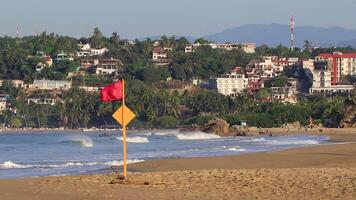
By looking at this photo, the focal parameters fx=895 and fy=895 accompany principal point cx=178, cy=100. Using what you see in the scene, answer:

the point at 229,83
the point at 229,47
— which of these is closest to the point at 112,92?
the point at 229,83

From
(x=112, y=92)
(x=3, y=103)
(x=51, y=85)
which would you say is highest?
(x=51, y=85)

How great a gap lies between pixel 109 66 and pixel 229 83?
954 inches

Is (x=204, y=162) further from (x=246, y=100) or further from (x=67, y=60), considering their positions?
(x=67, y=60)

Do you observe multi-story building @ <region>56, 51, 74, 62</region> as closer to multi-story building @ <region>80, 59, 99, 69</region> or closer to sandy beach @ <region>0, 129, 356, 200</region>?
multi-story building @ <region>80, 59, 99, 69</region>

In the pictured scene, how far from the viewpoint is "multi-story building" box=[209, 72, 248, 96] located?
147375mm

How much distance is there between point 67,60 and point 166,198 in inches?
5831

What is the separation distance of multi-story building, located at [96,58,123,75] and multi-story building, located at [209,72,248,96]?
18136 millimetres

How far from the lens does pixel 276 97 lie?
447ft

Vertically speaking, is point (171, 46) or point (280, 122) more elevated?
point (171, 46)

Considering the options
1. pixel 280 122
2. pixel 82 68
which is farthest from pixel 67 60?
pixel 280 122

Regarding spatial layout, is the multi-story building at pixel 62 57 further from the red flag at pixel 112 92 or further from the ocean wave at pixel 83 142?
the red flag at pixel 112 92

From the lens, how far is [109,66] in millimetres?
161375

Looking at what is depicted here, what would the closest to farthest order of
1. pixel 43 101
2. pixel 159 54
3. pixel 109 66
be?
pixel 43 101 → pixel 109 66 → pixel 159 54

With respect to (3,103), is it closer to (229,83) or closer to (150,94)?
(150,94)
